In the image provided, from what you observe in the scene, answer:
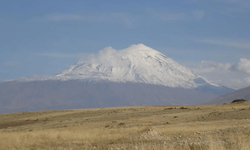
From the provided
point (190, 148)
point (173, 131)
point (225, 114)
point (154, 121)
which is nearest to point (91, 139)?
point (173, 131)

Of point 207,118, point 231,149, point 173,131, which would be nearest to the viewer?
point 231,149

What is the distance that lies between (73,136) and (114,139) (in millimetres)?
3399

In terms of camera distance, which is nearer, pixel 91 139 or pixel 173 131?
pixel 91 139

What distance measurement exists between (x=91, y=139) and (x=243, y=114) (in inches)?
984

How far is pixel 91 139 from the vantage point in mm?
→ 25297

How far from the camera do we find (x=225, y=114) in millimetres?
46969

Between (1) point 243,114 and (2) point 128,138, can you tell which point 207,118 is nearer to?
(1) point 243,114

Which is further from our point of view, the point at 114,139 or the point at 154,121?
the point at 154,121

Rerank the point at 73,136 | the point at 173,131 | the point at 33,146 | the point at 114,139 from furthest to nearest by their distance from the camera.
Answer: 1. the point at 173,131
2. the point at 73,136
3. the point at 114,139
4. the point at 33,146

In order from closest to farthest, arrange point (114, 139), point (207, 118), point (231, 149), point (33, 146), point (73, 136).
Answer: point (231, 149), point (33, 146), point (114, 139), point (73, 136), point (207, 118)

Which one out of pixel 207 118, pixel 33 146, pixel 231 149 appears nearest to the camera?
pixel 231 149

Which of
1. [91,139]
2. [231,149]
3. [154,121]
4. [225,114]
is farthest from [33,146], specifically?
[225,114]

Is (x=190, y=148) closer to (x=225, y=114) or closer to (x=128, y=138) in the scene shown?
(x=128, y=138)

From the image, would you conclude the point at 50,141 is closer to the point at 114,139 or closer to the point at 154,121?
the point at 114,139
